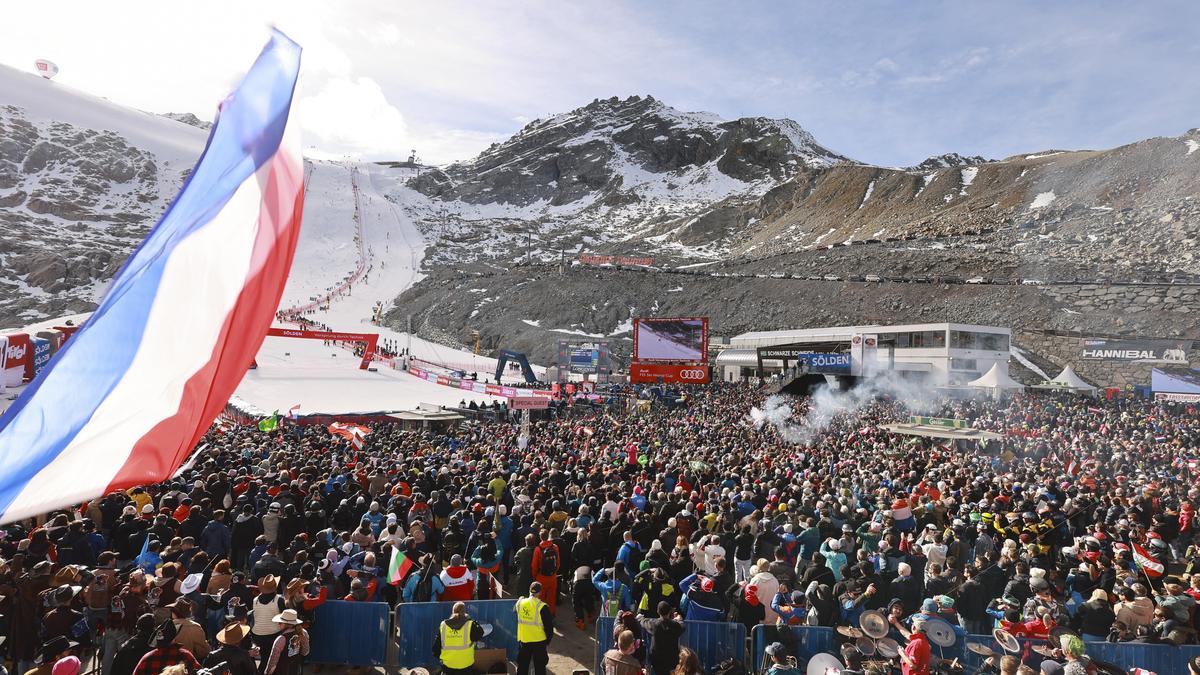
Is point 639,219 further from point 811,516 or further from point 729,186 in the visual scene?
point 811,516

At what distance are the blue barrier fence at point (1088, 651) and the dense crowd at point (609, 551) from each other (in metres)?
0.17

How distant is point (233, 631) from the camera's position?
5.28 metres

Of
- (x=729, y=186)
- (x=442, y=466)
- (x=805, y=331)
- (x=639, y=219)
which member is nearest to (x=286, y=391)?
(x=442, y=466)

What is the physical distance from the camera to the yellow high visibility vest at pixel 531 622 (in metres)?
6.23

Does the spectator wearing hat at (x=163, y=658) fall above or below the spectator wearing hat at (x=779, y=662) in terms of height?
above

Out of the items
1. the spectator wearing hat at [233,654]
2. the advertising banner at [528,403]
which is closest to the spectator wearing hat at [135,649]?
the spectator wearing hat at [233,654]

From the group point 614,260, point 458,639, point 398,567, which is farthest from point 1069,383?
point 614,260

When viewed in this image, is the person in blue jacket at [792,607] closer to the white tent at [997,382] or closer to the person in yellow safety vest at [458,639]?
the person in yellow safety vest at [458,639]

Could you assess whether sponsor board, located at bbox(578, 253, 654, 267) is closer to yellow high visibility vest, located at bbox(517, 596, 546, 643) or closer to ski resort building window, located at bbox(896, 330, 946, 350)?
ski resort building window, located at bbox(896, 330, 946, 350)

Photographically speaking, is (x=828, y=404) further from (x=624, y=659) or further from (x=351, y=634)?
(x=624, y=659)

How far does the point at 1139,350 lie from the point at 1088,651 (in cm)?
4664

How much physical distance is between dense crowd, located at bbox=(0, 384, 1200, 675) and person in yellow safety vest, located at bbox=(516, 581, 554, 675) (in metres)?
0.79

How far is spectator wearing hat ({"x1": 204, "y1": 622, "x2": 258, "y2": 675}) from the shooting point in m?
5.11

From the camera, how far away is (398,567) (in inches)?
301
